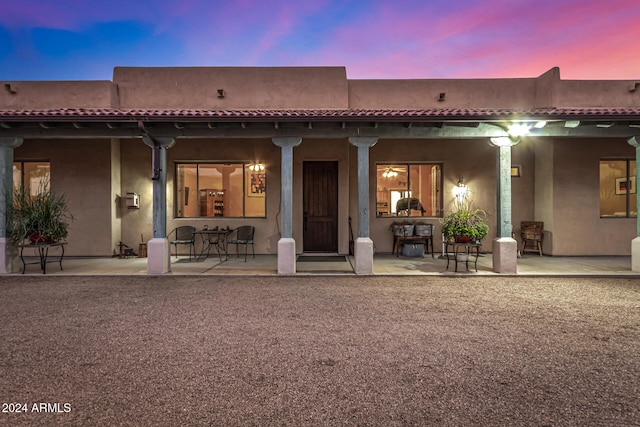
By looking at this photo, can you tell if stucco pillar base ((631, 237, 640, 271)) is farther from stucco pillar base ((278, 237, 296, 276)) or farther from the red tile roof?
stucco pillar base ((278, 237, 296, 276))

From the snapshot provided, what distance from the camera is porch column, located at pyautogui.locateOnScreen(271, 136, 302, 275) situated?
23.5ft

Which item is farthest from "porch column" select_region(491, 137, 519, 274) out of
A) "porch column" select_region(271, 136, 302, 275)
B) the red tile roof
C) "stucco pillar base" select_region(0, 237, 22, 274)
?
"stucco pillar base" select_region(0, 237, 22, 274)

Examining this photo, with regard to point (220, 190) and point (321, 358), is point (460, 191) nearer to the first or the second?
point (220, 190)

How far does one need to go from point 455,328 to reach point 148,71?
422 inches

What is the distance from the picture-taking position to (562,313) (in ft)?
14.5

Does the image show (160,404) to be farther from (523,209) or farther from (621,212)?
(621,212)

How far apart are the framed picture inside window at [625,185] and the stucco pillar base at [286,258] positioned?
9620mm

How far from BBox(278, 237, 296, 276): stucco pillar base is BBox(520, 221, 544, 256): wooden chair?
7031mm

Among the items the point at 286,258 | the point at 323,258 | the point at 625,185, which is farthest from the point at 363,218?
the point at 625,185

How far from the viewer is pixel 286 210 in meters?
7.28

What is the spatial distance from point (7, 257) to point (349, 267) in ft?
23.7

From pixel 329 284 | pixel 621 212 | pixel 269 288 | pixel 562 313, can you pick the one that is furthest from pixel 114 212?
pixel 621 212

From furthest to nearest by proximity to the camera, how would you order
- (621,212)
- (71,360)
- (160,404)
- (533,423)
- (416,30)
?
(416,30), (621,212), (71,360), (160,404), (533,423)

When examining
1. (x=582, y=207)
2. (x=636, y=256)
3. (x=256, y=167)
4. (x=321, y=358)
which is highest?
(x=256, y=167)
